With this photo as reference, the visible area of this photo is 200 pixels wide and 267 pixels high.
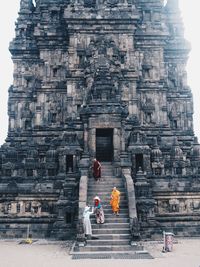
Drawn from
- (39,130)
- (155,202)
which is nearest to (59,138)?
(39,130)

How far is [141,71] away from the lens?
118 ft

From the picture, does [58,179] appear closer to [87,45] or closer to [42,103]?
[42,103]

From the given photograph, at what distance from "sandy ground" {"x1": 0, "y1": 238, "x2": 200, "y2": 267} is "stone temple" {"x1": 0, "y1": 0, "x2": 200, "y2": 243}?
6.99ft

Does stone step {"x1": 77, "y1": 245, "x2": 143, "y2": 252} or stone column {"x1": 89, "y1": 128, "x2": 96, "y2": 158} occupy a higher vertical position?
stone column {"x1": 89, "y1": 128, "x2": 96, "y2": 158}

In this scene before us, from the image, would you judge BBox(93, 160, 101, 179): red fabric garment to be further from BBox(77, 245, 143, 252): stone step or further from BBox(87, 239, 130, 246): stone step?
BBox(77, 245, 143, 252): stone step

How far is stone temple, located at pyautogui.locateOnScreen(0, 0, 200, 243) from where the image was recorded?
24172 mm

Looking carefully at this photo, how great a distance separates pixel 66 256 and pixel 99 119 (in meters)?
13.7

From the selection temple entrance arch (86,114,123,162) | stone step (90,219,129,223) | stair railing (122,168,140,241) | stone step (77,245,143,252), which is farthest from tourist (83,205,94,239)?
temple entrance arch (86,114,123,162)

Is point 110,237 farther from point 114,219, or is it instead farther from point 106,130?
point 106,130

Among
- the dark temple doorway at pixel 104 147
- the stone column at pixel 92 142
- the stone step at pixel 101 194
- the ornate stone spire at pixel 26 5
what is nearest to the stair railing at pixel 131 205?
the stone step at pixel 101 194

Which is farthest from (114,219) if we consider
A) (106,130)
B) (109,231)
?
(106,130)

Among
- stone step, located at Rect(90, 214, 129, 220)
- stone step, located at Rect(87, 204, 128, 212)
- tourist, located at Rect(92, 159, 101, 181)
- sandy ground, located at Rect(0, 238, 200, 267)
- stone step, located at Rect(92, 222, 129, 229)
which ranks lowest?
sandy ground, located at Rect(0, 238, 200, 267)

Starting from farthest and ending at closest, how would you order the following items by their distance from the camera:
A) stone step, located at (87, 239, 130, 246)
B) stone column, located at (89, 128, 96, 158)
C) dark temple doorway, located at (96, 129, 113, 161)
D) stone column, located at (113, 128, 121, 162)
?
dark temple doorway, located at (96, 129, 113, 161)
stone column, located at (89, 128, 96, 158)
stone column, located at (113, 128, 121, 162)
stone step, located at (87, 239, 130, 246)

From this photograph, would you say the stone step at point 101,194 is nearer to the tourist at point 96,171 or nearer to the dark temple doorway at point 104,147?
the tourist at point 96,171
